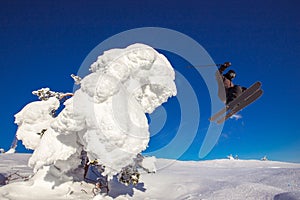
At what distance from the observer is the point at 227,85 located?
7.42 m

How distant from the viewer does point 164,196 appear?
6211mm

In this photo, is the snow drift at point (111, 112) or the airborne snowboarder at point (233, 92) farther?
the airborne snowboarder at point (233, 92)

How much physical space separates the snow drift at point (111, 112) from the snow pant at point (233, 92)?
8.06 feet

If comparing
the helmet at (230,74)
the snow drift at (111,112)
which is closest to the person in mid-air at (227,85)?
the helmet at (230,74)

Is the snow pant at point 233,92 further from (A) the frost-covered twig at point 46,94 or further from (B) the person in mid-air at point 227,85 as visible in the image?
(A) the frost-covered twig at point 46,94

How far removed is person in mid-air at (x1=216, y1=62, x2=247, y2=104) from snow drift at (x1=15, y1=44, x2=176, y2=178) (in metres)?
2.26

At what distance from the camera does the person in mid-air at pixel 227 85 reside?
23.9ft

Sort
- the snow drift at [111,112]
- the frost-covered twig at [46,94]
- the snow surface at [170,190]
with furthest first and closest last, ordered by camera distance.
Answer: the frost-covered twig at [46,94], the snow surface at [170,190], the snow drift at [111,112]

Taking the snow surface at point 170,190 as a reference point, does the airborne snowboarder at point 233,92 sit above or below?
above

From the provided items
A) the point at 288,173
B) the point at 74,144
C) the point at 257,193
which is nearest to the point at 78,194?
the point at 74,144

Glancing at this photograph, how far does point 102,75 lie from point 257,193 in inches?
153

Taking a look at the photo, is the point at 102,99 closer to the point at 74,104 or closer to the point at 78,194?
the point at 74,104

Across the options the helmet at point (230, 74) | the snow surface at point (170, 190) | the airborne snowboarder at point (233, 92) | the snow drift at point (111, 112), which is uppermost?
the helmet at point (230, 74)

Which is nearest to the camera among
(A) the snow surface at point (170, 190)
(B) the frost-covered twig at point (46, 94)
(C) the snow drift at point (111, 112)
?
(C) the snow drift at point (111, 112)
